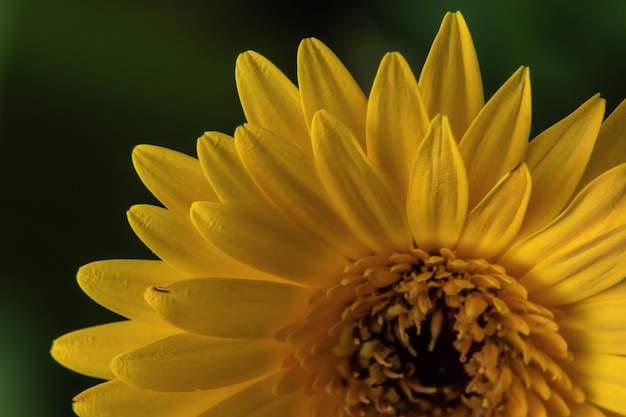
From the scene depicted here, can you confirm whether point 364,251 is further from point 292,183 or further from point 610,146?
point 610,146

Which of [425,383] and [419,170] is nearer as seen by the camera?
[419,170]

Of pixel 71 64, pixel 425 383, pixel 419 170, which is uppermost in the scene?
pixel 71 64

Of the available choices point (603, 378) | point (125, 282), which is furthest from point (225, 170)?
point (603, 378)

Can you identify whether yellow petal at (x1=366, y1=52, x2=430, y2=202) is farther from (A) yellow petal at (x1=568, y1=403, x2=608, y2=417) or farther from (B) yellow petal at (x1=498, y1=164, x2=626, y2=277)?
(A) yellow petal at (x1=568, y1=403, x2=608, y2=417)

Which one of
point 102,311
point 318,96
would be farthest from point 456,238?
point 102,311

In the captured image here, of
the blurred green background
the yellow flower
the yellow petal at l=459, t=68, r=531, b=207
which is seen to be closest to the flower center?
the yellow flower

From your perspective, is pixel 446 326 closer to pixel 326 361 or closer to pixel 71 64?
pixel 326 361
